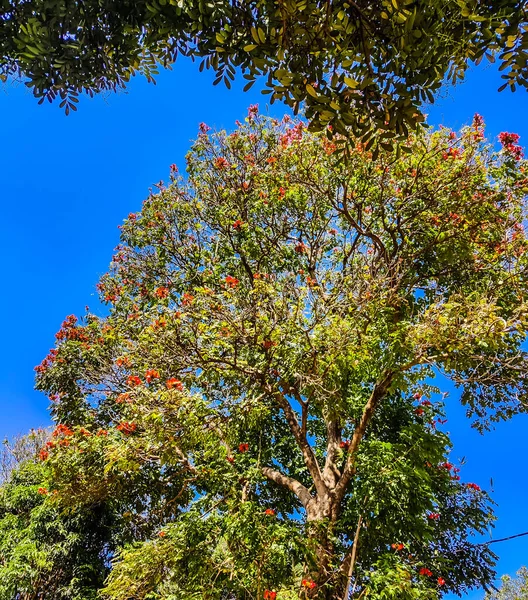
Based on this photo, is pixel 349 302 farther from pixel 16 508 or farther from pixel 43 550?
pixel 16 508

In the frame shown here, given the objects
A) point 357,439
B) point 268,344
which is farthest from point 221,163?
point 357,439

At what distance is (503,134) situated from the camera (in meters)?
7.68

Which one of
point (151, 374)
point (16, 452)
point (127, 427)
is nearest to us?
point (151, 374)

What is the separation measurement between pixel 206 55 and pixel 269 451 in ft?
24.6

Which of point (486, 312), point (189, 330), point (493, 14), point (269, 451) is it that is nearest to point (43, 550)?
point (269, 451)

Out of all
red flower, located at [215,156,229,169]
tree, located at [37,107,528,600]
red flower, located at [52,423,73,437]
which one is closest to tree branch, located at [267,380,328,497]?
tree, located at [37,107,528,600]

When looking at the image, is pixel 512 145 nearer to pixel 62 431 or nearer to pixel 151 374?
pixel 151 374

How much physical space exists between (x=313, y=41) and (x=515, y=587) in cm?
3016

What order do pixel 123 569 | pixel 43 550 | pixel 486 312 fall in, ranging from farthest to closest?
pixel 43 550 → pixel 123 569 → pixel 486 312

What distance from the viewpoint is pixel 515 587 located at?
23.5m

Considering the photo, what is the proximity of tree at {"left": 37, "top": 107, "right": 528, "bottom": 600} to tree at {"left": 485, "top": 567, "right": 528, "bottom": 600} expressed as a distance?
62.1ft

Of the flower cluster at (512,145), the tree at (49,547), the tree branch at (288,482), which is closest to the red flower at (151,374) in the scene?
the tree branch at (288,482)

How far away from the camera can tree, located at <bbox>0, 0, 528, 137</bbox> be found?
2.14 m

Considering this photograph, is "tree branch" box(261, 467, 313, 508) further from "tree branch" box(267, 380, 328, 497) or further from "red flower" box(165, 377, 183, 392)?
"red flower" box(165, 377, 183, 392)
